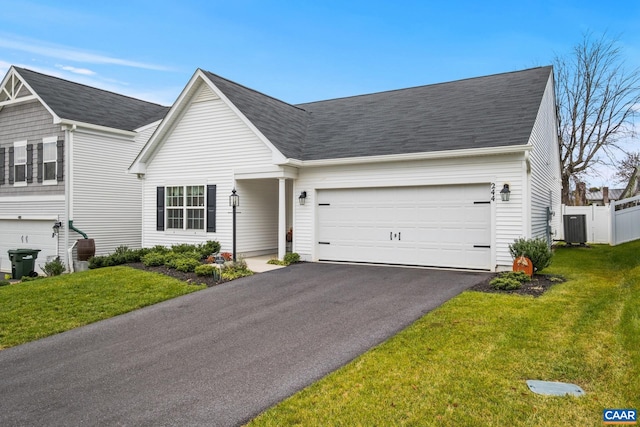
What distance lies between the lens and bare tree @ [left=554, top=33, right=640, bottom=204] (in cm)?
3000

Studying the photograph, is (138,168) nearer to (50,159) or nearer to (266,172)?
(50,159)

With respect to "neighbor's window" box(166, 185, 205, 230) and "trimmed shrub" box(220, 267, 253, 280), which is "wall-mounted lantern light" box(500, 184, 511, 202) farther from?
"neighbor's window" box(166, 185, 205, 230)

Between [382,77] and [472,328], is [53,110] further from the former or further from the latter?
[382,77]

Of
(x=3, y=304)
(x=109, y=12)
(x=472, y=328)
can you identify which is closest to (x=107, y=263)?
(x=3, y=304)

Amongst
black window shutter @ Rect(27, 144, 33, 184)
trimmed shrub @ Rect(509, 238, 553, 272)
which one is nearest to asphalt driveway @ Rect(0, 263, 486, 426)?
trimmed shrub @ Rect(509, 238, 553, 272)

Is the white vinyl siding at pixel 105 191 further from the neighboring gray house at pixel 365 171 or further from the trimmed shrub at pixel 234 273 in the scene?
the trimmed shrub at pixel 234 273

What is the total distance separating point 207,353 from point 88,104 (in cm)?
1557

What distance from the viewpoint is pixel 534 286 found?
8859mm

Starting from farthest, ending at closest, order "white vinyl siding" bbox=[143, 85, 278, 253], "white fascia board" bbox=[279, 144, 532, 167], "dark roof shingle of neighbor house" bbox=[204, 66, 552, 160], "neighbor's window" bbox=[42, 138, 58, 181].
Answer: "neighbor's window" bbox=[42, 138, 58, 181]
"white vinyl siding" bbox=[143, 85, 278, 253]
"dark roof shingle of neighbor house" bbox=[204, 66, 552, 160]
"white fascia board" bbox=[279, 144, 532, 167]

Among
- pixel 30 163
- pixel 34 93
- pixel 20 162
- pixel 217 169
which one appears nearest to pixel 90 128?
pixel 34 93

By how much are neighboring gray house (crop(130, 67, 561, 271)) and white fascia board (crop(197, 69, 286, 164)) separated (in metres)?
0.04

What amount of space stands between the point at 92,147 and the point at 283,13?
29.6 ft

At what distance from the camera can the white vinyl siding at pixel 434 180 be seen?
1041cm

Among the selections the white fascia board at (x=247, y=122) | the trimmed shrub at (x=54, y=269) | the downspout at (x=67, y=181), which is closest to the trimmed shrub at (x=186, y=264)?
the white fascia board at (x=247, y=122)
